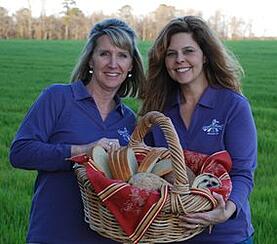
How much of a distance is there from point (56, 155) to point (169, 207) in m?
0.63

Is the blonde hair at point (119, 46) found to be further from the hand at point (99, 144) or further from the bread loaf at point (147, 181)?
the bread loaf at point (147, 181)

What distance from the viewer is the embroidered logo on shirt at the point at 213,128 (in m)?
2.65

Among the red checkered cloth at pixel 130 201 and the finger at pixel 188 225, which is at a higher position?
the red checkered cloth at pixel 130 201

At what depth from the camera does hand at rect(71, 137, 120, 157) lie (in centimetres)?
252

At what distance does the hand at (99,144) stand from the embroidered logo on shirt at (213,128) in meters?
0.35

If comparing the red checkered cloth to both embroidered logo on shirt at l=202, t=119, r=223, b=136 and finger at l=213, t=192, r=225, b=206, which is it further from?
embroidered logo on shirt at l=202, t=119, r=223, b=136

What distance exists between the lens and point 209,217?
2270 millimetres

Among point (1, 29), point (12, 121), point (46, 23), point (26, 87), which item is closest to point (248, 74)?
point (26, 87)

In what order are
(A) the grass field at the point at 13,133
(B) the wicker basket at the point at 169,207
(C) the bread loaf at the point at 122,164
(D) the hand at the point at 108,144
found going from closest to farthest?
(B) the wicker basket at the point at 169,207 → (C) the bread loaf at the point at 122,164 → (D) the hand at the point at 108,144 → (A) the grass field at the point at 13,133

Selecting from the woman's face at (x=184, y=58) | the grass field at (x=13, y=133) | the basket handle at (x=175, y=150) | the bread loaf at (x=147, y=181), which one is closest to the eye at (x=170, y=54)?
the woman's face at (x=184, y=58)

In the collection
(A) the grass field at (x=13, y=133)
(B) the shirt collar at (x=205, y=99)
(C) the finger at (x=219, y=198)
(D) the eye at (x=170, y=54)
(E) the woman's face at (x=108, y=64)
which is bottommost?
(A) the grass field at (x=13, y=133)

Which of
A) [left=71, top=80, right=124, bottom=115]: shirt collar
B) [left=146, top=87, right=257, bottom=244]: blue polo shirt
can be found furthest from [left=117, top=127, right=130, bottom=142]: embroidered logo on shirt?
[left=146, top=87, right=257, bottom=244]: blue polo shirt

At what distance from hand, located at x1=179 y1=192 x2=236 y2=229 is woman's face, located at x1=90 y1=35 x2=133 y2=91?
2.53 ft

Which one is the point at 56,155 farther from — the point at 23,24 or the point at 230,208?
the point at 23,24
